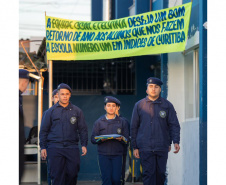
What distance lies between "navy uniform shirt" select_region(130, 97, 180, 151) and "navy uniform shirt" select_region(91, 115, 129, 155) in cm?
78

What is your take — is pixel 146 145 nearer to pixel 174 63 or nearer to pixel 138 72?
pixel 174 63

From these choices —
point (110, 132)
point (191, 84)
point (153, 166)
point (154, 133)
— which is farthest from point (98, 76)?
point (153, 166)

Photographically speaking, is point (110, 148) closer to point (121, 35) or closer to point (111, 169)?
point (111, 169)

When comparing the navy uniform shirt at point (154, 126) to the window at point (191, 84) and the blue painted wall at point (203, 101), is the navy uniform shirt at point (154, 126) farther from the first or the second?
the window at point (191, 84)

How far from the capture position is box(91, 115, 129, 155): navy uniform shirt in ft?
35.1

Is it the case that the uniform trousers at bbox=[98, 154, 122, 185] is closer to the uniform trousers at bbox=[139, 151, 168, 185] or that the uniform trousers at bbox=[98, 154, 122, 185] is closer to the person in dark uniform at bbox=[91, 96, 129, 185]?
the person in dark uniform at bbox=[91, 96, 129, 185]

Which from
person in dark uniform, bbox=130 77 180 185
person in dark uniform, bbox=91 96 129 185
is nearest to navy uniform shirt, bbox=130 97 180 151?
person in dark uniform, bbox=130 77 180 185

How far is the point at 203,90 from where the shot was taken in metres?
9.68

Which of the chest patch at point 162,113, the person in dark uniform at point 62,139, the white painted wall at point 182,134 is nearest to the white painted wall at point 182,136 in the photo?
the white painted wall at point 182,134

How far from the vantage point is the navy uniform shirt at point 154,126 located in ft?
32.1

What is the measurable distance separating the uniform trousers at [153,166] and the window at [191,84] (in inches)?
73.4

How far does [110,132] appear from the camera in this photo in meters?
10.8
